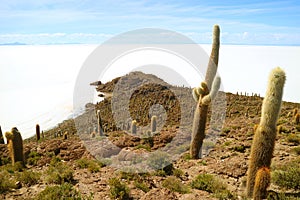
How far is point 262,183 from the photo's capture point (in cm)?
603

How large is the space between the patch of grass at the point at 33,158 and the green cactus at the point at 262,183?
866cm

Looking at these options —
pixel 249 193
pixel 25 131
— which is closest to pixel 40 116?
pixel 25 131

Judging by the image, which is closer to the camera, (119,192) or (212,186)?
(119,192)

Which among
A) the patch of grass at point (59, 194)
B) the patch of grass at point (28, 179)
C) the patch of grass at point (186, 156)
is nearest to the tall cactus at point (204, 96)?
the patch of grass at point (186, 156)

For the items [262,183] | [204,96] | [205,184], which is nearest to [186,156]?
[204,96]

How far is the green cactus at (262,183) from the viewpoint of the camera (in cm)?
602

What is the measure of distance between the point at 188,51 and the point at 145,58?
267 centimetres

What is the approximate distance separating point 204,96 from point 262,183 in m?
4.73

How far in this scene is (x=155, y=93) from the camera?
34656mm

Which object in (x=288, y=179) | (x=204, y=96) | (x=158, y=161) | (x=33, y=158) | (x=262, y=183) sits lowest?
(x=33, y=158)

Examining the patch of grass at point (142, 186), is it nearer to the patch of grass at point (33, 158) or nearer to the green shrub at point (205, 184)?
the green shrub at point (205, 184)

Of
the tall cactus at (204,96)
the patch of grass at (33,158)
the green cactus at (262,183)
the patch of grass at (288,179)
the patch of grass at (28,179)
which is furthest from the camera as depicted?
the patch of grass at (33,158)

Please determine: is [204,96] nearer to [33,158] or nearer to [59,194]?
[59,194]

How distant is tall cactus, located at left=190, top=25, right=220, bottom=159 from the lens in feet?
33.4
